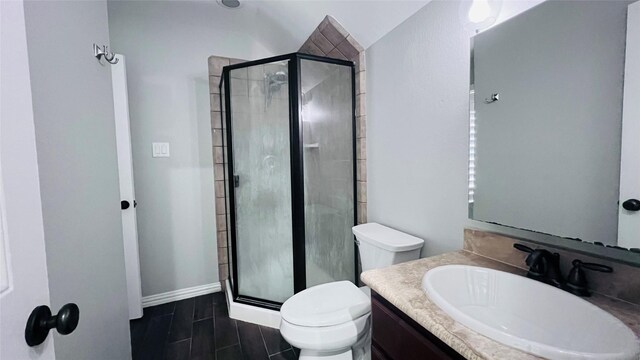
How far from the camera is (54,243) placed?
74 centimetres

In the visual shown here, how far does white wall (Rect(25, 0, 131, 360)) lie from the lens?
72 cm

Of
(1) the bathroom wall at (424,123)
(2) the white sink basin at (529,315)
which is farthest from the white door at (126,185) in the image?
(2) the white sink basin at (529,315)

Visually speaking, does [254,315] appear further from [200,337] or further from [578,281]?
[578,281]

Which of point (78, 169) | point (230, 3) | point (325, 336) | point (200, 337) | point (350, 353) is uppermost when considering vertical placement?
point (230, 3)

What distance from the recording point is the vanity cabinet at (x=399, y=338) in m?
0.71

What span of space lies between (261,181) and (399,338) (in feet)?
5.10

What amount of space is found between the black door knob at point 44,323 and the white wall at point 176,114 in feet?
6.23

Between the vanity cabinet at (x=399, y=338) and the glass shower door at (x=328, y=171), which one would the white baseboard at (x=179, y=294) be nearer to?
the glass shower door at (x=328, y=171)

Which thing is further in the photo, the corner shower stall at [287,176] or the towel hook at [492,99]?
the corner shower stall at [287,176]

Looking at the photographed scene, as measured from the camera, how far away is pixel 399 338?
0.84 metres

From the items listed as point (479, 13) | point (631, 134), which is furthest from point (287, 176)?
point (631, 134)

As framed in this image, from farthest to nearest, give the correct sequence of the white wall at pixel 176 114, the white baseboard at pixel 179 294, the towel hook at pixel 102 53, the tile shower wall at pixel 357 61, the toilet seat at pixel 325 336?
the white baseboard at pixel 179 294
the white wall at pixel 176 114
the tile shower wall at pixel 357 61
the toilet seat at pixel 325 336
the towel hook at pixel 102 53

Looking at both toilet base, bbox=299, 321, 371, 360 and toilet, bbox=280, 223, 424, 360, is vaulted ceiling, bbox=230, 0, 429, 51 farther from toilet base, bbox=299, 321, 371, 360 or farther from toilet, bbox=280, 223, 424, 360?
toilet base, bbox=299, 321, 371, 360

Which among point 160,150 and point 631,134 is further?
point 160,150
